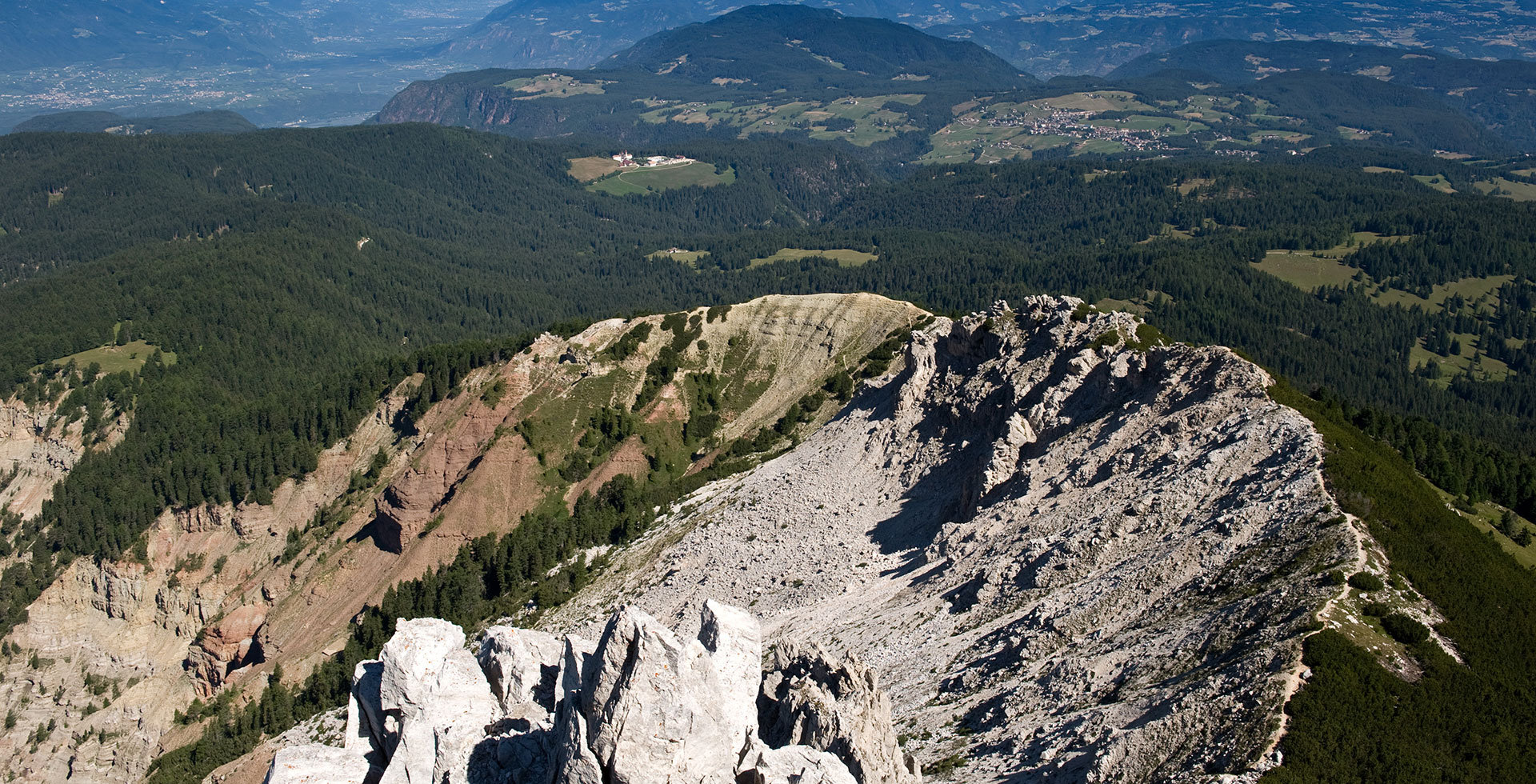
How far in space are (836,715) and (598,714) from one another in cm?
1107

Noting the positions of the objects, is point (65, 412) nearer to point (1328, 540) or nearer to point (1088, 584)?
point (1088, 584)

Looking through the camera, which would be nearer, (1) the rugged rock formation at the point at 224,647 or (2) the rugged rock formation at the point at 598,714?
(2) the rugged rock formation at the point at 598,714

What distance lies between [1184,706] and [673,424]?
313ft

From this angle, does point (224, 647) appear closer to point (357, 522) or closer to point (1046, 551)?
point (357, 522)

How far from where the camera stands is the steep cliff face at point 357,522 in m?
117

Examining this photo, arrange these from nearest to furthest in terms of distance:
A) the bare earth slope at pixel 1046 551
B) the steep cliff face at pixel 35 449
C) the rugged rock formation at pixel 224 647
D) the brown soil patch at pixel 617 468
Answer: the bare earth slope at pixel 1046 551 → the rugged rock formation at pixel 224 647 → the brown soil patch at pixel 617 468 → the steep cliff face at pixel 35 449

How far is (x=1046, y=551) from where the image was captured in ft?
218

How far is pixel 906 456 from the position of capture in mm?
96062

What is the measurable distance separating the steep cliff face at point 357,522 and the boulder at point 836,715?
258 feet

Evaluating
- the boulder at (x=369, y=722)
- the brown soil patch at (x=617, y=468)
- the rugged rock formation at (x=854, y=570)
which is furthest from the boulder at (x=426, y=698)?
the brown soil patch at (x=617, y=468)

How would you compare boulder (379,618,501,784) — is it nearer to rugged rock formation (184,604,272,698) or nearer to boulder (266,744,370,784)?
boulder (266,744,370,784)

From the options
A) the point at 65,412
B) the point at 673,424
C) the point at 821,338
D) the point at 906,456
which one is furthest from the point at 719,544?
the point at 65,412

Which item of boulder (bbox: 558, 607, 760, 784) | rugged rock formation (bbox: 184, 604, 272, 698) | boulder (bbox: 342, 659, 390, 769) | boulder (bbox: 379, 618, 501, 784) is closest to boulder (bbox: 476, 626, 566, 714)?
boulder (bbox: 379, 618, 501, 784)

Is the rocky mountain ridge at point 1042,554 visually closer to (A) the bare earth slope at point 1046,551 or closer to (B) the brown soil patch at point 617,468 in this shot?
(A) the bare earth slope at point 1046,551
